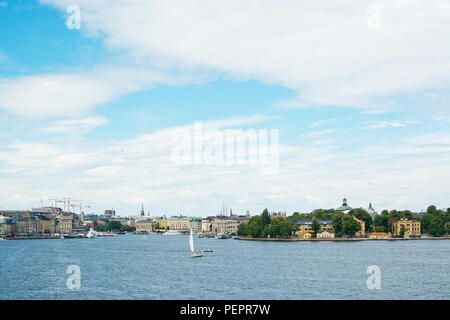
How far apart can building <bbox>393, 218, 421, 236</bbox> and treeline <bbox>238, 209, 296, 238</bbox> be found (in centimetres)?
2989

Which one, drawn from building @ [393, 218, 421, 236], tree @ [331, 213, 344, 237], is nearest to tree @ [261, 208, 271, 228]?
tree @ [331, 213, 344, 237]

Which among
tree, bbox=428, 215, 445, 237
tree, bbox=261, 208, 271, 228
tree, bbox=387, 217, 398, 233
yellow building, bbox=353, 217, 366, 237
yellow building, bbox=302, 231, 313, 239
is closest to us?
yellow building, bbox=302, 231, 313, 239

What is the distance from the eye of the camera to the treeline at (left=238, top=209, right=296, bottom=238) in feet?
399

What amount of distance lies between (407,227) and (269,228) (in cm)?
3980

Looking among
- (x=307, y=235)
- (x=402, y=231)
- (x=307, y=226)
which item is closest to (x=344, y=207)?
(x=402, y=231)

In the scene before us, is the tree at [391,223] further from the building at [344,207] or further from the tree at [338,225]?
the building at [344,207]

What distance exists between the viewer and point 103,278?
4503cm

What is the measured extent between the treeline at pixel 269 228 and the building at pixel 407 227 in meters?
29.9

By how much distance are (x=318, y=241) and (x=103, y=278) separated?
79.4 m

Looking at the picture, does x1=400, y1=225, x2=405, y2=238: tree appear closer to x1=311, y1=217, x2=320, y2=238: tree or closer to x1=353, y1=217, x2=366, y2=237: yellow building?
x1=353, y1=217, x2=366, y2=237: yellow building

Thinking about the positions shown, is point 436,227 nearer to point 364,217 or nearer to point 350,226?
point 364,217

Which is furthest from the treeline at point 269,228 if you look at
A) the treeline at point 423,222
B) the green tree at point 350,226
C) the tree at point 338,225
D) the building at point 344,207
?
the building at point 344,207
